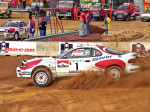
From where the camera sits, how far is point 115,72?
10922 mm

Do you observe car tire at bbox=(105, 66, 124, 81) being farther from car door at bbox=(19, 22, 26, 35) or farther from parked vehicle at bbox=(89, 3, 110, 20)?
parked vehicle at bbox=(89, 3, 110, 20)

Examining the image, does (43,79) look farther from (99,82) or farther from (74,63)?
(99,82)

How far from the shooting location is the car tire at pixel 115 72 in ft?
35.7

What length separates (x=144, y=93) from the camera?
9.70m

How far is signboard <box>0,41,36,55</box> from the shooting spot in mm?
17719

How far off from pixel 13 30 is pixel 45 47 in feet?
20.0

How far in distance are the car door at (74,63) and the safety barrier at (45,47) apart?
18.3 ft

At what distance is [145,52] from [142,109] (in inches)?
316

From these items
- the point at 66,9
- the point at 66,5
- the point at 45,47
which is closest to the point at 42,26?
the point at 45,47

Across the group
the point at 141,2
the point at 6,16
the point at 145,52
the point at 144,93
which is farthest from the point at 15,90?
the point at 141,2

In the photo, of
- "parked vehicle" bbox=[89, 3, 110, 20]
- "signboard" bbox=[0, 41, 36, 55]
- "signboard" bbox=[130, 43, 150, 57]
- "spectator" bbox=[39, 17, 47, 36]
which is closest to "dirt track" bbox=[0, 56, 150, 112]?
"signboard" bbox=[130, 43, 150, 57]

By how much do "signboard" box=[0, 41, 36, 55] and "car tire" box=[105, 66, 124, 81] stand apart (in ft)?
24.7

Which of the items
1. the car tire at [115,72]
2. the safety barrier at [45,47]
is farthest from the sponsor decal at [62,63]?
the safety barrier at [45,47]

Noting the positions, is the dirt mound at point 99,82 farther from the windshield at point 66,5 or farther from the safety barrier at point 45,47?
the windshield at point 66,5
